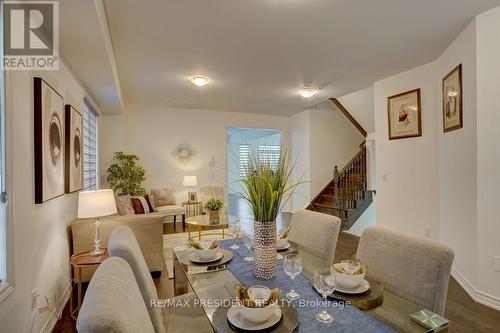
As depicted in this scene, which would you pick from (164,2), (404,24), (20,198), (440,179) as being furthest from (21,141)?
(440,179)

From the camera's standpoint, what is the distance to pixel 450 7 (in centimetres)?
229

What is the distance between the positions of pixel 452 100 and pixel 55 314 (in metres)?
4.41

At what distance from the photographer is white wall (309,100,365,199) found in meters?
6.48

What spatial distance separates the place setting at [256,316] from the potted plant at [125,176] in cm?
457

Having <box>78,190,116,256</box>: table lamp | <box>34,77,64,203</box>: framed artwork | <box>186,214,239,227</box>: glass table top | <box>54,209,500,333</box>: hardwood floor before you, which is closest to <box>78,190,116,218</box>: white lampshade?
<box>78,190,116,256</box>: table lamp

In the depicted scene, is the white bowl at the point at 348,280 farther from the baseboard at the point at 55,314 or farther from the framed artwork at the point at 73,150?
the framed artwork at the point at 73,150

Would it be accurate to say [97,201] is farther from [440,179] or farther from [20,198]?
[440,179]

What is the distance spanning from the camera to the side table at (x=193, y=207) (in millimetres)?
5711

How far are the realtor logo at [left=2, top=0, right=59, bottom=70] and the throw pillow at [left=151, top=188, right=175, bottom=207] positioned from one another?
3.65 m

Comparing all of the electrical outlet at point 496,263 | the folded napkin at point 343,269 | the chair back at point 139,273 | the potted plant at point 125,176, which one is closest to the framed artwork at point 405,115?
the electrical outlet at point 496,263

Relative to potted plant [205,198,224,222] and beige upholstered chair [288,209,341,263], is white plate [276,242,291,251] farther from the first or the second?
potted plant [205,198,224,222]

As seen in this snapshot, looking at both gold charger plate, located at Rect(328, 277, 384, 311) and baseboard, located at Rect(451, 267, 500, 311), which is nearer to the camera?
gold charger plate, located at Rect(328, 277, 384, 311)

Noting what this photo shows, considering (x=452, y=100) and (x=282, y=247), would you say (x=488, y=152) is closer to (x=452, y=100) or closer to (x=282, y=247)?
(x=452, y=100)

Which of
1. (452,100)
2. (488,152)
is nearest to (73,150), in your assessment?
(488,152)
